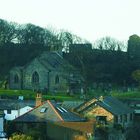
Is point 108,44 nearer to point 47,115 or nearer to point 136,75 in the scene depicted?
point 136,75

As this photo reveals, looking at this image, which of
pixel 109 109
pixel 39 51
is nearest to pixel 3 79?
pixel 39 51

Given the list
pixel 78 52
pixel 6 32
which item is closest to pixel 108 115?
pixel 78 52

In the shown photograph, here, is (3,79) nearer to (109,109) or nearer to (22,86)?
(22,86)

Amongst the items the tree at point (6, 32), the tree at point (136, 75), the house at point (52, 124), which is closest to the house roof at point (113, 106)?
the house at point (52, 124)

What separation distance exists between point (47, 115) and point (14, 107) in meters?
9.35

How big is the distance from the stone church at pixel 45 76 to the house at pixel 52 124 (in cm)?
2778

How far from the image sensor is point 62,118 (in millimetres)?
41188

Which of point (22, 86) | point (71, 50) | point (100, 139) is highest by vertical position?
point (71, 50)

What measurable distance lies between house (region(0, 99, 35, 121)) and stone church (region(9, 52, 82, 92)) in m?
15.4

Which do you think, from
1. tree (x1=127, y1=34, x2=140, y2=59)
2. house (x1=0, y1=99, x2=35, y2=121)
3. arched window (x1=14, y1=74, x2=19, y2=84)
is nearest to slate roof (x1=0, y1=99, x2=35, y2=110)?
house (x1=0, y1=99, x2=35, y2=121)

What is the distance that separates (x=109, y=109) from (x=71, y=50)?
3709cm

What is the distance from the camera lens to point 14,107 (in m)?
50.5

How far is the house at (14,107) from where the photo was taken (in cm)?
4579

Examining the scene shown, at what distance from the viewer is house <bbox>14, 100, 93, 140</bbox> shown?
40.0 meters
